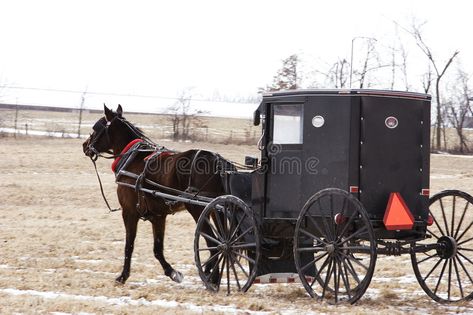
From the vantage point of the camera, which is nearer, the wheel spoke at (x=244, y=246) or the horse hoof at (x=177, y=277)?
the wheel spoke at (x=244, y=246)

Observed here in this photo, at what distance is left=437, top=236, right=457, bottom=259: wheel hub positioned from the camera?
9000mm

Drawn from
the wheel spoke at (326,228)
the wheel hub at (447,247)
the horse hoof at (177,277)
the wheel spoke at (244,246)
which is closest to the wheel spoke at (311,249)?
the wheel spoke at (326,228)

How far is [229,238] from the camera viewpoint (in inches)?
363

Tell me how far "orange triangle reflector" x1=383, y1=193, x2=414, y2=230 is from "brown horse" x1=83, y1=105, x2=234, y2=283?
2.38 m

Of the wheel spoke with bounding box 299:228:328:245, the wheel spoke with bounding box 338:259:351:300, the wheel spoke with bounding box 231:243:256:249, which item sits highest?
the wheel spoke with bounding box 299:228:328:245

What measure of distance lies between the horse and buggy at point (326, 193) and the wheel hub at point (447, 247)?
1 cm

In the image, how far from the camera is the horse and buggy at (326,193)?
26.8 feet

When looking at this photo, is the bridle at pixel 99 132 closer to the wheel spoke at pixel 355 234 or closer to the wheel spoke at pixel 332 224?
the wheel spoke at pixel 332 224

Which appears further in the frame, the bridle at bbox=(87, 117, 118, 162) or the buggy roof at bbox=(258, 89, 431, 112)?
the bridle at bbox=(87, 117, 118, 162)

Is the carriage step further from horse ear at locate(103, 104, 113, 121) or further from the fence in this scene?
the fence

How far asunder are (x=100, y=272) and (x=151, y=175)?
1.80 m

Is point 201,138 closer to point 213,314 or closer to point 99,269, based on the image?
point 99,269

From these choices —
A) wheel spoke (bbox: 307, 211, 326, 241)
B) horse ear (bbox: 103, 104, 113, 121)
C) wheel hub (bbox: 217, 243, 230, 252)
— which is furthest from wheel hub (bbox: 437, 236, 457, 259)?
horse ear (bbox: 103, 104, 113, 121)

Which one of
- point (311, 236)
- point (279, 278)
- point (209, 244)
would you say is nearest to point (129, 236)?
point (209, 244)
